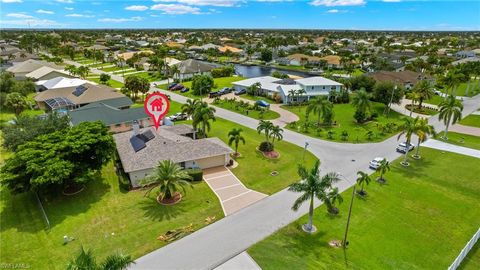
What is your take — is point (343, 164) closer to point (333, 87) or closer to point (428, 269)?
point (428, 269)

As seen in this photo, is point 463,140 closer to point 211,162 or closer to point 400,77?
point 400,77

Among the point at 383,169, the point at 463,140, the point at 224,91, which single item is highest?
the point at 224,91

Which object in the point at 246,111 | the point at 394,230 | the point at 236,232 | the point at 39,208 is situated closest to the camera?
the point at 236,232

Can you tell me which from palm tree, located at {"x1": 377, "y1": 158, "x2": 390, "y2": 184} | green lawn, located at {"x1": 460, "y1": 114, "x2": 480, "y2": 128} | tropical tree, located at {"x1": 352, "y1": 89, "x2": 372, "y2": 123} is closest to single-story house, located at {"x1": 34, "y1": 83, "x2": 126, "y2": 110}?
tropical tree, located at {"x1": 352, "y1": 89, "x2": 372, "y2": 123}

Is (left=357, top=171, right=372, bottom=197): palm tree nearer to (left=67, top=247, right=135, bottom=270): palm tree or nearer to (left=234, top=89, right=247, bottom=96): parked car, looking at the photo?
(left=67, top=247, right=135, bottom=270): palm tree

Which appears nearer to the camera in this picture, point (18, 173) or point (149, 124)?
point (18, 173)

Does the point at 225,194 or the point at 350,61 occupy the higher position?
the point at 350,61

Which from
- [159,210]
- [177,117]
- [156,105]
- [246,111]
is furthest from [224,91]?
[159,210]

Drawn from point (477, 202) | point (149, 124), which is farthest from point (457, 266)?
point (149, 124)
